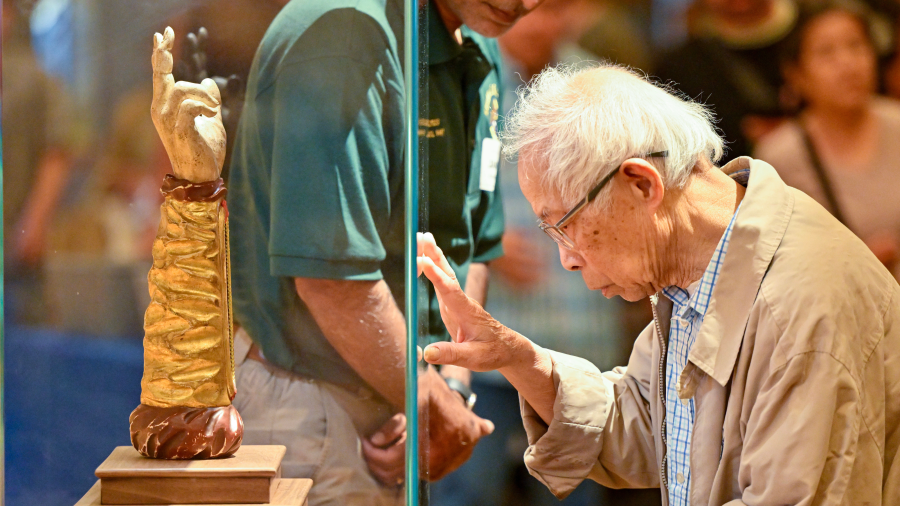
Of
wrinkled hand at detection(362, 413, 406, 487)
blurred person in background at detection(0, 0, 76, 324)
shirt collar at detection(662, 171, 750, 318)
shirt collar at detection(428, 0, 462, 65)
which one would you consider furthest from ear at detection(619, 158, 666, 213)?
shirt collar at detection(428, 0, 462, 65)

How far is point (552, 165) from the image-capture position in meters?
1.22

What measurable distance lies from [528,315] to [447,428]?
2.67 ft

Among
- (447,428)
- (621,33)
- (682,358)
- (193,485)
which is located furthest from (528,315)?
(193,485)

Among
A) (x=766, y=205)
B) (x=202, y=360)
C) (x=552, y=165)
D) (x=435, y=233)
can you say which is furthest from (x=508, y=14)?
(x=202, y=360)

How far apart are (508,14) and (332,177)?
1133 mm

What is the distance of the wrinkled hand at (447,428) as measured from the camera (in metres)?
1.85

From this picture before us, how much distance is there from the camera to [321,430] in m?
1.08

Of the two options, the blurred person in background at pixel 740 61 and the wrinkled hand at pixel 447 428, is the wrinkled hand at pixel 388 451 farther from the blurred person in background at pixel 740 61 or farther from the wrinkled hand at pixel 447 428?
the blurred person in background at pixel 740 61

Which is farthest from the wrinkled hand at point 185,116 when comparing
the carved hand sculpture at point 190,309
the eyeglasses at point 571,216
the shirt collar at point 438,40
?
the shirt collar at point 438,40

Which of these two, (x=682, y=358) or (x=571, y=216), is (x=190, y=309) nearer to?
(x=571, y=216)

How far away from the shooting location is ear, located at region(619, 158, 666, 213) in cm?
118

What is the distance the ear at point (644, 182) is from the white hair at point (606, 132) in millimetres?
15

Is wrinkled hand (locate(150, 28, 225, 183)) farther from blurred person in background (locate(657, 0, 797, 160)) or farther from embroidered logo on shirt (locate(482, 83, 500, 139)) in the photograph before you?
blurred person in background (locate(657, 0, 797, 160))

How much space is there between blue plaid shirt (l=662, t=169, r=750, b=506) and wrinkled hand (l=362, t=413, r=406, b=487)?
1.52 feet
